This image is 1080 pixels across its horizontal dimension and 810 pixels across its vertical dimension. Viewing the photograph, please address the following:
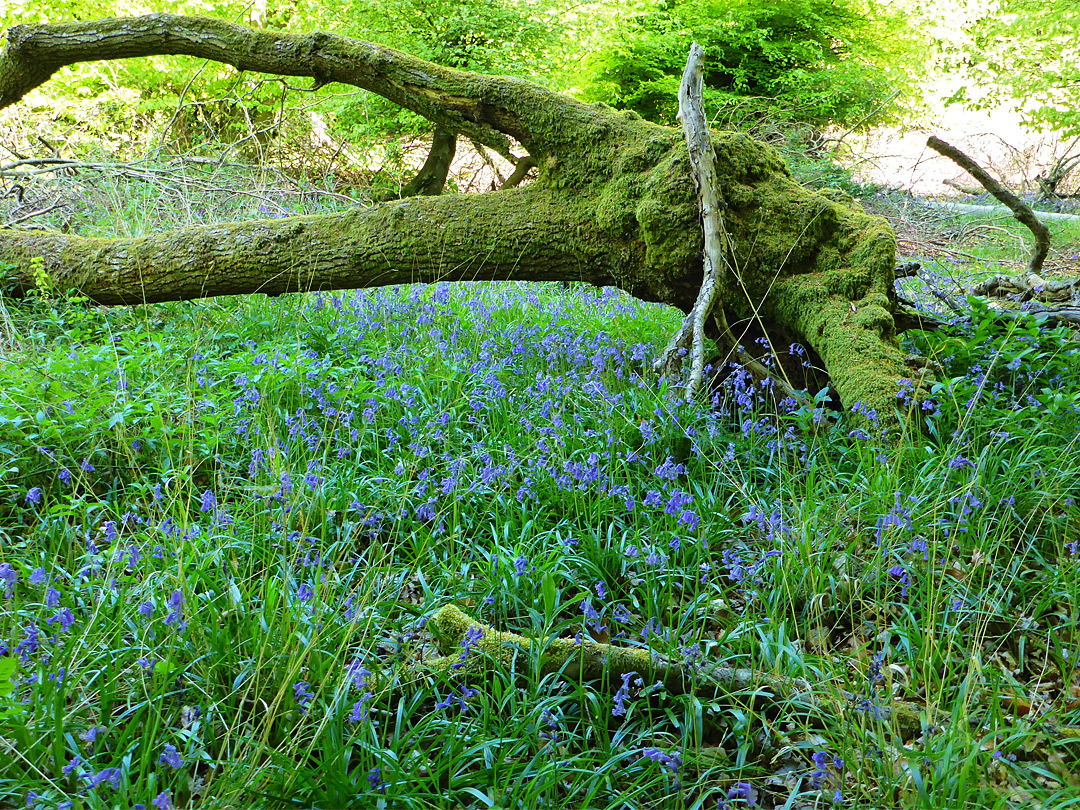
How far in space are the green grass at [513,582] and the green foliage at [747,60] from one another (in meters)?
12.3

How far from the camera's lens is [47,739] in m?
1.69

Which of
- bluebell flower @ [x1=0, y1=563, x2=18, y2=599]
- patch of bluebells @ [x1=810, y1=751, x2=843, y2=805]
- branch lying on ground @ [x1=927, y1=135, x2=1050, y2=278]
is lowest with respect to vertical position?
patch of bluebells @ [x1=810, y1=751, x2=843, y2=805]

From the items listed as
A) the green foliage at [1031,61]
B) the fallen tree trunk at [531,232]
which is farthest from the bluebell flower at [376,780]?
the green foliage at [1031,61]

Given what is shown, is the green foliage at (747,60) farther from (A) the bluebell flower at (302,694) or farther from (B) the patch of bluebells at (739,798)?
(A) the bluebell flower at (302,694)

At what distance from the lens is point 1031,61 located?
12.4 meters

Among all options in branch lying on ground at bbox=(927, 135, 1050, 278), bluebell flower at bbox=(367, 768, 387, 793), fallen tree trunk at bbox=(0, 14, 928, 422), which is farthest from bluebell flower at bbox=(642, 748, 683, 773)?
branch lying on ground at bbox=(927, 135, 1050, 278)

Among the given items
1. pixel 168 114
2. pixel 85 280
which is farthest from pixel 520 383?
pixel 168 114

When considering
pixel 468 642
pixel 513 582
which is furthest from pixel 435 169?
pixel 468 642

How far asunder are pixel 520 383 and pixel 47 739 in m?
2.76

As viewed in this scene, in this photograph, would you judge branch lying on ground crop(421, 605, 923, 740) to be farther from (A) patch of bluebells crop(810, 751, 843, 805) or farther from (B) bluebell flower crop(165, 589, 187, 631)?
(B) bluebell flower crop(165, 589, 187, 631)

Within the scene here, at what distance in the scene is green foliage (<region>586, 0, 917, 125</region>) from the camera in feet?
47.4

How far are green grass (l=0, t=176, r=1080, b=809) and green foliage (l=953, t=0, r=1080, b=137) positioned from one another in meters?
10.3

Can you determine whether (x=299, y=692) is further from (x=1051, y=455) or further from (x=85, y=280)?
(x=85, y=280)

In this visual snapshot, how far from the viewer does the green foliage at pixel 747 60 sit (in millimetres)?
14445
